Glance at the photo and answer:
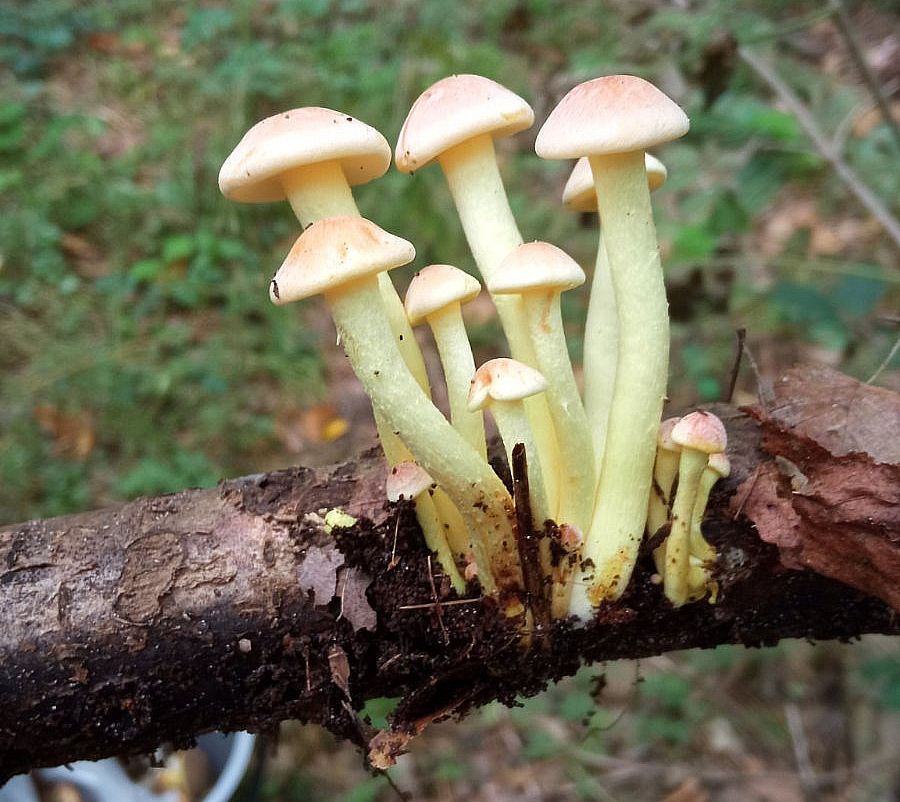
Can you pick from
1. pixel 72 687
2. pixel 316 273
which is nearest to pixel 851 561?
pixel 316 273

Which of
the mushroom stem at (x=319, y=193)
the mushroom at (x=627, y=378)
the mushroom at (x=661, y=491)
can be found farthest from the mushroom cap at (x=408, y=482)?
the mushroom at (x=661, y=491)

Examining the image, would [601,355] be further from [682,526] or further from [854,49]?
[854,49]

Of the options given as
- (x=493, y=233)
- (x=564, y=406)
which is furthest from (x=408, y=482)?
(x=493, y=233)

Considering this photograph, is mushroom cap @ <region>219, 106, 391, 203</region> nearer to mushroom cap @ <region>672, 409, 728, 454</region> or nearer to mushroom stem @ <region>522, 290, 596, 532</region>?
mushroom stem @ <region>522, 290, 596, 532</region>

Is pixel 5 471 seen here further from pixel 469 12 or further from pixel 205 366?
pixel 469 12

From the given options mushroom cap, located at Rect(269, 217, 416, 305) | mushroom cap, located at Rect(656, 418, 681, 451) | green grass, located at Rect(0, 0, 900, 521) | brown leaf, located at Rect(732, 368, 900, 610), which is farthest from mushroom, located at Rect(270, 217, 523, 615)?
green grass, located at Rect(0, 0, 900, 521)
